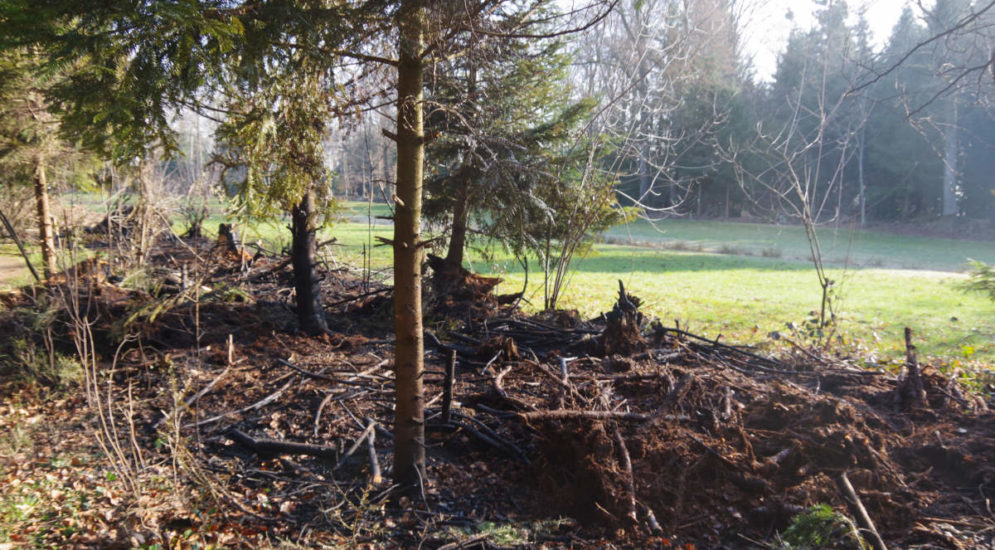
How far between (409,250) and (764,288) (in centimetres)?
1384

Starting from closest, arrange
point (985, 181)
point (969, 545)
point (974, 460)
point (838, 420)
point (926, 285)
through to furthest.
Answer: point (969, 545) < point (974, 460) < point (838, 420) < point (926, 285) < point (985, 181)

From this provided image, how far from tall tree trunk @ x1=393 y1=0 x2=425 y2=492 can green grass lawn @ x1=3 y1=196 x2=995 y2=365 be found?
5.79ft

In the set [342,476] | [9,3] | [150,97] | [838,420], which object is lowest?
[342,476]

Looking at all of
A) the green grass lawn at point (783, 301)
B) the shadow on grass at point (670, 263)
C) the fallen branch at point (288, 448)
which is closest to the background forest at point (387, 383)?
the fallen branch at point (288, 448)

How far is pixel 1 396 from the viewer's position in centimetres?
523

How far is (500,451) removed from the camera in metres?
4.28

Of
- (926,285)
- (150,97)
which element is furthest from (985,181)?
(150,97)

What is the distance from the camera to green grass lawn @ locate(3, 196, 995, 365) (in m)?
9.38

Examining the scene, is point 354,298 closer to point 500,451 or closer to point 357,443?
point 357,443

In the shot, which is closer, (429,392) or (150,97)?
(150,97)

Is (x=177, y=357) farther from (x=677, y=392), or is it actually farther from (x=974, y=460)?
(x=974, y=460)

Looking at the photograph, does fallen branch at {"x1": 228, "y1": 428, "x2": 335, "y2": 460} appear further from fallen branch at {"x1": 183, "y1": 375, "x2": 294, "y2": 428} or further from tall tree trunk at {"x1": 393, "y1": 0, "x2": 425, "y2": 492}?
tall tree trunk at {"x1": 393, "y1": 0, "x2": 425, "y2": 492}

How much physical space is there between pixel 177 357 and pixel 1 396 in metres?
1.47

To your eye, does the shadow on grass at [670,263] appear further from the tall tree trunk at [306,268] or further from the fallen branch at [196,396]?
the fallen branch at [196,396]
